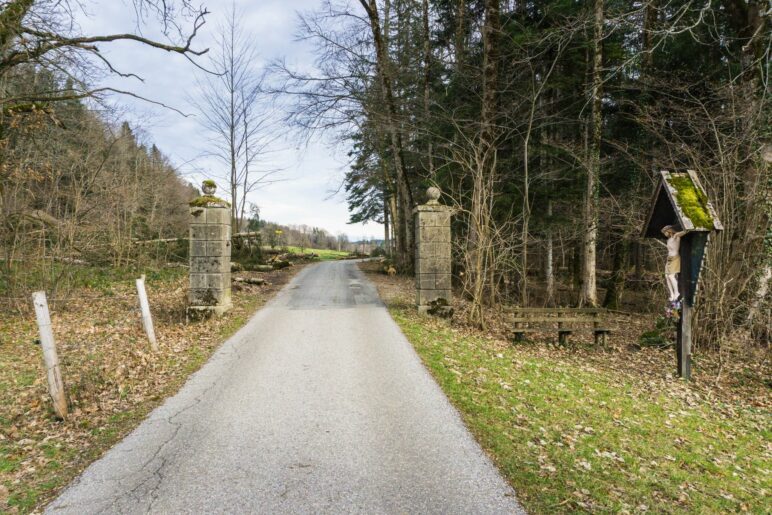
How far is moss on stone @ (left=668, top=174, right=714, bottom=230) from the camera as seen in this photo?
617 cm

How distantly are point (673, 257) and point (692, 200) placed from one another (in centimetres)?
91

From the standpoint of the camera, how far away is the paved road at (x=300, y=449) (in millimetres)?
3176

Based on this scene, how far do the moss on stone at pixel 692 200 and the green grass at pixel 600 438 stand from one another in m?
2.71

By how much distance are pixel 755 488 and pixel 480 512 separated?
2.95 m

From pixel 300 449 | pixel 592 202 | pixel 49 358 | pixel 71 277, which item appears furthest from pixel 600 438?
pixel 71 277

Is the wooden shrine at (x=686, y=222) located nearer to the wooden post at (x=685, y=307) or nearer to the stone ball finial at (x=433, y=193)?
the wooden post at (x=685, y=307)

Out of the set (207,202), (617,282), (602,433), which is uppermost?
(207,202)

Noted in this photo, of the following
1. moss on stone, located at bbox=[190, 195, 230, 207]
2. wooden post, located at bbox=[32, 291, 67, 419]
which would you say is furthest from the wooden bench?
wooden post, located at bbox=[32, 291, 67, 419]

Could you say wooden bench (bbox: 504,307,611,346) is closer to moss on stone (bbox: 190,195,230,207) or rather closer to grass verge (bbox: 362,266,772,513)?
grass verge (bbox: 362,266,772,513)

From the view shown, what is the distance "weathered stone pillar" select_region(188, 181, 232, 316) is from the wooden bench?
6.51 meters

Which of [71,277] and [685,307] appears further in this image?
[71,277]

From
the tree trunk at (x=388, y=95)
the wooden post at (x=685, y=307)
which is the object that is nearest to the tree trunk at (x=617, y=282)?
the wooden post at (x=685, y=307)

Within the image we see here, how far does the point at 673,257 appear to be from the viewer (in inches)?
258

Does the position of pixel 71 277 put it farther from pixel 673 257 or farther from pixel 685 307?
pixel 685 307
